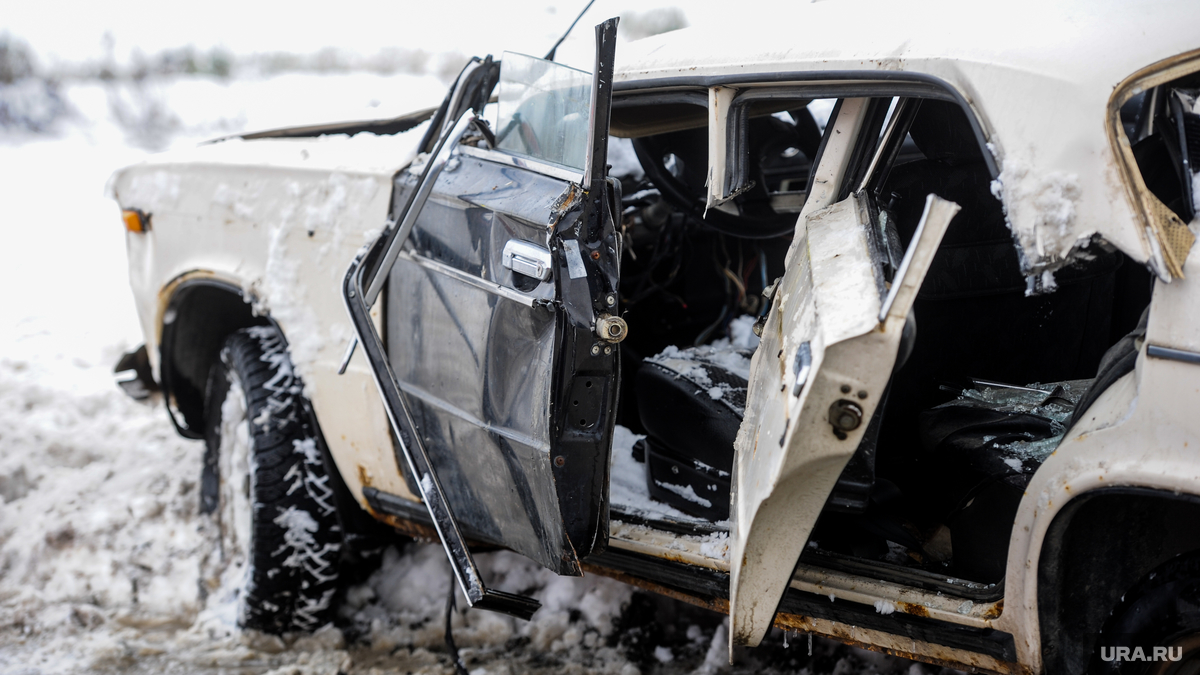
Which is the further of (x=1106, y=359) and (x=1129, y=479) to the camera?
(x=1106, y=359)

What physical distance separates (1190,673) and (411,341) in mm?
1696

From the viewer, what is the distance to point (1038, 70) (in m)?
1.32

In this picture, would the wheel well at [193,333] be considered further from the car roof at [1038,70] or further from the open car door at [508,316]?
the car roof at [1038,70]

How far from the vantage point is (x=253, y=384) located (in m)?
2.49

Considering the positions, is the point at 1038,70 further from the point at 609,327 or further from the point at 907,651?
the point at 907,651

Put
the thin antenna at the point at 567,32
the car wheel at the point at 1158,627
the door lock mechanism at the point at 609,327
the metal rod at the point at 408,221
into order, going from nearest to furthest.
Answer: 1. the car wheel at the point at 1158,627
2. the door lock mechanism at the point at 609,327
3. the metal rod at the point at 408,221
4. the thin antenna at the point at 567,32

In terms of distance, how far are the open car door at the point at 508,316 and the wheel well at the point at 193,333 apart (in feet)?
3.34

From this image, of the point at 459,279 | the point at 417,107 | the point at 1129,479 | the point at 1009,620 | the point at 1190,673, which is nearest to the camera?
the point at 1129,479

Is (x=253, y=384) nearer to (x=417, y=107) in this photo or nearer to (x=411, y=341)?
(x=411, y=341)

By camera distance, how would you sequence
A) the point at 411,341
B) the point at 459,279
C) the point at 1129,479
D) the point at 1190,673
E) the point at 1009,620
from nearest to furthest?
the point at 1129,479 → the point at 1190,673 → the point at 1009,620 → the point at 459,279 → the point at 411,341

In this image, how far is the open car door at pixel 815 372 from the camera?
1196 millimetres

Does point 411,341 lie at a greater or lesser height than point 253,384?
greater

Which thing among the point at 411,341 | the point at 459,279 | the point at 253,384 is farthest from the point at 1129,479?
the point at 253,384

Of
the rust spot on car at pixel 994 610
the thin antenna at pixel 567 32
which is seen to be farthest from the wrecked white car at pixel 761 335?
the thin antenna at pixel 567 32
